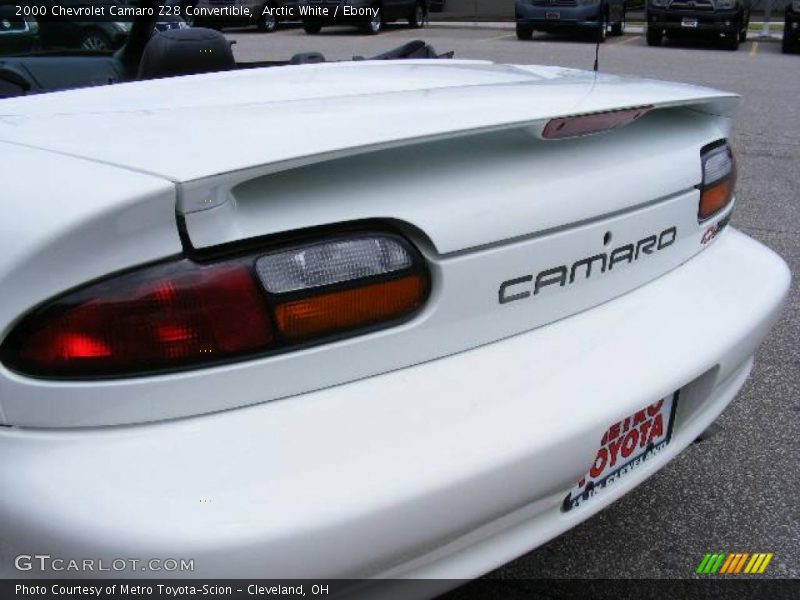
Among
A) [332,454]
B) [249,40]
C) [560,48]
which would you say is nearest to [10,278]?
[332,454]

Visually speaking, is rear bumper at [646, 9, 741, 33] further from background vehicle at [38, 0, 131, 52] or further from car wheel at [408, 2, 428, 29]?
background vehicle at [38, 0, 131, 52]

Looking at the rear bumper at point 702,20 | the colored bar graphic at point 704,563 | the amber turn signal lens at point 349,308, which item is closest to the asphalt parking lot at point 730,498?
the colored bar graphic at point 704,563

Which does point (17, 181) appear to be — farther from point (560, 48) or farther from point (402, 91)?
point (560, 48)

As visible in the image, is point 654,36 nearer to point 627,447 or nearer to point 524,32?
point 524,32

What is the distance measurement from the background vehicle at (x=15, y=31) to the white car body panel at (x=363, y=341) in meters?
1.03

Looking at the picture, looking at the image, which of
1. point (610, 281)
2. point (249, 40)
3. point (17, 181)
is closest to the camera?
point (17, 181)

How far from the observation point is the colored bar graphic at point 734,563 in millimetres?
2258

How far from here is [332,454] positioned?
136 centimetres

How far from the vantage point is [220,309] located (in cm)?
140

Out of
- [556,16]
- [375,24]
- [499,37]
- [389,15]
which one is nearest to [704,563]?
[556,16]

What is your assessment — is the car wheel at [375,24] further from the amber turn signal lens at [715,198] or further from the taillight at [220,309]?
the taillight at [220,309]

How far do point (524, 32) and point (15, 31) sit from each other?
17.5 meters

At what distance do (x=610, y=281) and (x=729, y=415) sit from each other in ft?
4.72

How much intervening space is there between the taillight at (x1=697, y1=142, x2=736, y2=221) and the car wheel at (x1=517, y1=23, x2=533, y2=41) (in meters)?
17.5
